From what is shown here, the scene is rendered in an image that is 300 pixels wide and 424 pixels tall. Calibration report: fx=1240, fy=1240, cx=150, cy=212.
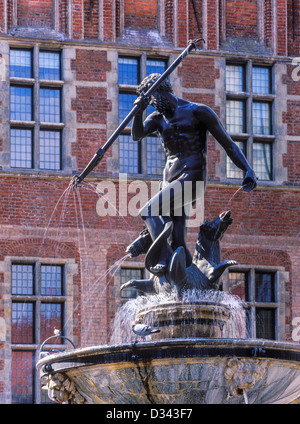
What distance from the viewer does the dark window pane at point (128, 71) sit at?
2253cm

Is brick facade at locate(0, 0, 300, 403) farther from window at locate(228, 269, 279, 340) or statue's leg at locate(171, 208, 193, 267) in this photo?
statue's leg at locate(171, 208, 193, 267)

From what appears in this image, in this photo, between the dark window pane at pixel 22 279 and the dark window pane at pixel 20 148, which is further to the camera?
the dark window pane at pixel 20 148

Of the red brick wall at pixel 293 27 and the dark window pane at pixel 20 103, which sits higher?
the red brick wall at pixel 293 27

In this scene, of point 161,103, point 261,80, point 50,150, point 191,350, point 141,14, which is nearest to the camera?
point 191,350

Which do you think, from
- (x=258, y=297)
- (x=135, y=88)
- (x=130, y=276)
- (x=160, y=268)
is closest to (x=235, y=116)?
(x=135, y=88)

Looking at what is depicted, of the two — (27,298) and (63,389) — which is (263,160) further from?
(63,389)

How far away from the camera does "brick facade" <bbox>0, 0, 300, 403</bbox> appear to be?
21188mm

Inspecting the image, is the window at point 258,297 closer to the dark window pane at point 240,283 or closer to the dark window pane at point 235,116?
the dark window pane at point 240,283

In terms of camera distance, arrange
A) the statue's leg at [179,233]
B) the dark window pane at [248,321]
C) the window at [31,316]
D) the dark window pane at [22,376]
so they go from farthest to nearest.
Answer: the dark window pane at [248,321], the window at [31,316], the dark window pane at [22,376], the statue's leg at [179,233]

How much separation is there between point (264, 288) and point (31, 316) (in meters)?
4.23

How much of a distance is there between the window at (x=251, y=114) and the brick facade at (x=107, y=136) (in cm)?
20

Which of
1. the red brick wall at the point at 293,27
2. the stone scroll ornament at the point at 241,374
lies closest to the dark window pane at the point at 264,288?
the red brick wall at the point at 293,27

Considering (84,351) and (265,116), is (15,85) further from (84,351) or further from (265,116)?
(84,351)

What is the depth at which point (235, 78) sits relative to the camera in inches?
915
